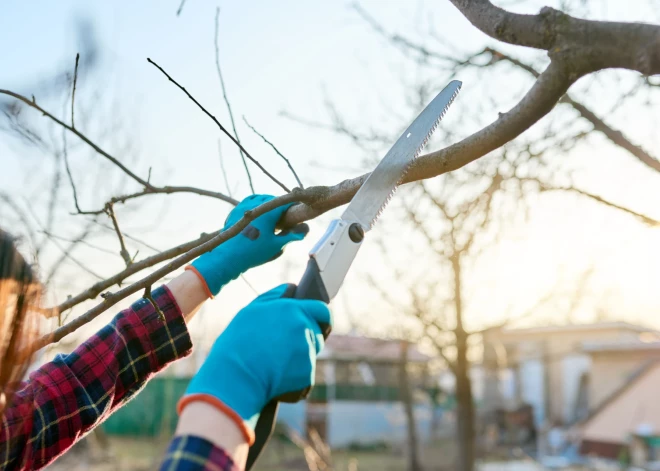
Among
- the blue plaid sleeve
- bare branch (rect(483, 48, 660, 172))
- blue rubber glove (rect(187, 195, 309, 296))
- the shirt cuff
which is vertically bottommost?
the blue plaid sleeve

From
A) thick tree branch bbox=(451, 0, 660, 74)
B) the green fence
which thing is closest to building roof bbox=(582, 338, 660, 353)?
the green fence

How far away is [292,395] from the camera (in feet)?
3.81

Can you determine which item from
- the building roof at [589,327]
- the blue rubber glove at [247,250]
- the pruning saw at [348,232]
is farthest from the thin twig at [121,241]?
the building roof at [589,327]

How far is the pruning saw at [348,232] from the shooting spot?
1.17m

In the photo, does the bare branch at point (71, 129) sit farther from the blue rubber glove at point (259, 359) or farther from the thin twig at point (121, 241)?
the blue rubber glove at point (259, 359)

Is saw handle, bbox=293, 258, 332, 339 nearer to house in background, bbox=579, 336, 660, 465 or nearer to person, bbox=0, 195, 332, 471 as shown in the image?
person, bbox=0, 195, 332, 471

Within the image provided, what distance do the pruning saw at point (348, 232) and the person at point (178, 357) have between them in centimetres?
4

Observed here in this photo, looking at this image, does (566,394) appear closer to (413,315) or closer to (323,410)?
(323,410)

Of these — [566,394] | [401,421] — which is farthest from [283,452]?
[566,394]

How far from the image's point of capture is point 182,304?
193 cm

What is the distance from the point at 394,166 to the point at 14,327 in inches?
35.6

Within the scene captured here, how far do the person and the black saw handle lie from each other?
0.7 inches

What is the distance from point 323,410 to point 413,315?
1695 cm

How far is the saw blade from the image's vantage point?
4.67 feet
